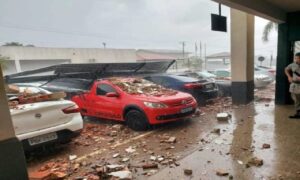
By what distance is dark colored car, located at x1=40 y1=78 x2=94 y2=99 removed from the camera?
795cm

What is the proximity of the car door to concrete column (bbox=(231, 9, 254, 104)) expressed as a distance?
4.74 m

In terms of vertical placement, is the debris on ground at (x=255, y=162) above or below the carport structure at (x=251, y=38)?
below

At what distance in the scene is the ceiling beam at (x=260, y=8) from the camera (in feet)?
17.2

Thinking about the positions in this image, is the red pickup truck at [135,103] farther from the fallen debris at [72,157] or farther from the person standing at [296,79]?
the person standing at [296,79]

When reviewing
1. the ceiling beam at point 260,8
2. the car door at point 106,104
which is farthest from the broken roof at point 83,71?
the ceiling beam at point 260,8

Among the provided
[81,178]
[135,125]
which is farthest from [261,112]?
[81,178]

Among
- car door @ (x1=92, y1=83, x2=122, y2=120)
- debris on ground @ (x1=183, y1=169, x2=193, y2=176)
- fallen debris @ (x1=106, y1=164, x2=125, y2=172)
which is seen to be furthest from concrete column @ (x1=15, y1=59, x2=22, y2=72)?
debris on ground @ (x1=183, y1=169, x2=193, y2=176)

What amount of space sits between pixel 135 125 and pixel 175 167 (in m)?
2.55

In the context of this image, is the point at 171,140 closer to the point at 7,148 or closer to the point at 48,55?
the point at 7,148

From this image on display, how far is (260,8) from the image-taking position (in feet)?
20.2

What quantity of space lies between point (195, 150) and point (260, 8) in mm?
4004

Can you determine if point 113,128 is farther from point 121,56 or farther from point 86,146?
point 121,56

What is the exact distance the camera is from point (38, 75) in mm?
9281

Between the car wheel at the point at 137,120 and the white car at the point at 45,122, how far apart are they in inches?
64.8
